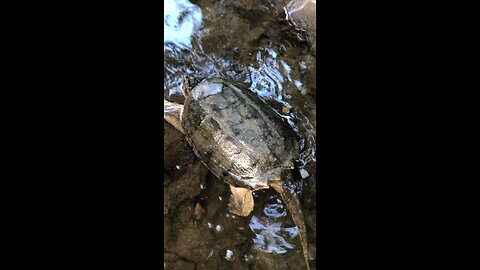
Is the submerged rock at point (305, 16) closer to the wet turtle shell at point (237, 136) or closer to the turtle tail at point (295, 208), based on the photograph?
the wet turtle shell at point (237, 136)

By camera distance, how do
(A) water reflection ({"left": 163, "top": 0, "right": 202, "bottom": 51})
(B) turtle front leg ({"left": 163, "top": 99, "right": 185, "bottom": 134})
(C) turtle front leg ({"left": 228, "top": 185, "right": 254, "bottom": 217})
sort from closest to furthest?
(C) turtle front leg ({"left": 228, "top": 185, "right": 254, "bottom": 217}), (B) turtle front leg ({"left": 163, "top": 99, "right": 185, "bottom": 134}), (A) water reflection ({"left": 163, "top": 0, "right": 202, "bottom": 51})

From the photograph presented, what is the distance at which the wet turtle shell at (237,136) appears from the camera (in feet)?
8.59

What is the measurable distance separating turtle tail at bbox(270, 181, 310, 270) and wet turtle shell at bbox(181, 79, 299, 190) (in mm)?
111

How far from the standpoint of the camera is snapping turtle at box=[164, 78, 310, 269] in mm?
2619

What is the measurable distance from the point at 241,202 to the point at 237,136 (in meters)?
0.62

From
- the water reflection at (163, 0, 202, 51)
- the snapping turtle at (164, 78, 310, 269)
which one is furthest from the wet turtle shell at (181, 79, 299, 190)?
the water reflection at (163, 0, 202, 51)

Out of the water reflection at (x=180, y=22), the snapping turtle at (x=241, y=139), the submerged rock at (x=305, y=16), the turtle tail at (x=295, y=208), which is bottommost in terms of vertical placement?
the turtle tail at (x=295, y=208)

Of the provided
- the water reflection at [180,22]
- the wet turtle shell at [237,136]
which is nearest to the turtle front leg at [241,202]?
the wet turtle shell at [237,136]

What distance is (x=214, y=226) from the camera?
3080 mm

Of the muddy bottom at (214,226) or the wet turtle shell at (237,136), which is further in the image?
the muddy bottom at (214,226)

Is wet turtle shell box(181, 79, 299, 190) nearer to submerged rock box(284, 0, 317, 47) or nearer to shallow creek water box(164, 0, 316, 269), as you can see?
shallow creek water box(164, 0, 316, 269)

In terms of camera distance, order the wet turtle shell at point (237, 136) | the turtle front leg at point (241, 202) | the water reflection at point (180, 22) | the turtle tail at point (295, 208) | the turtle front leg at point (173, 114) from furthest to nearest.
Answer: the water reflection at point (180, 22) < the turtle front leg at point (173, 114) < the turtle front leg at point (241, 202) < the turtle tail at point (295, 208) < the wet turtle shell at point (237, 136)
